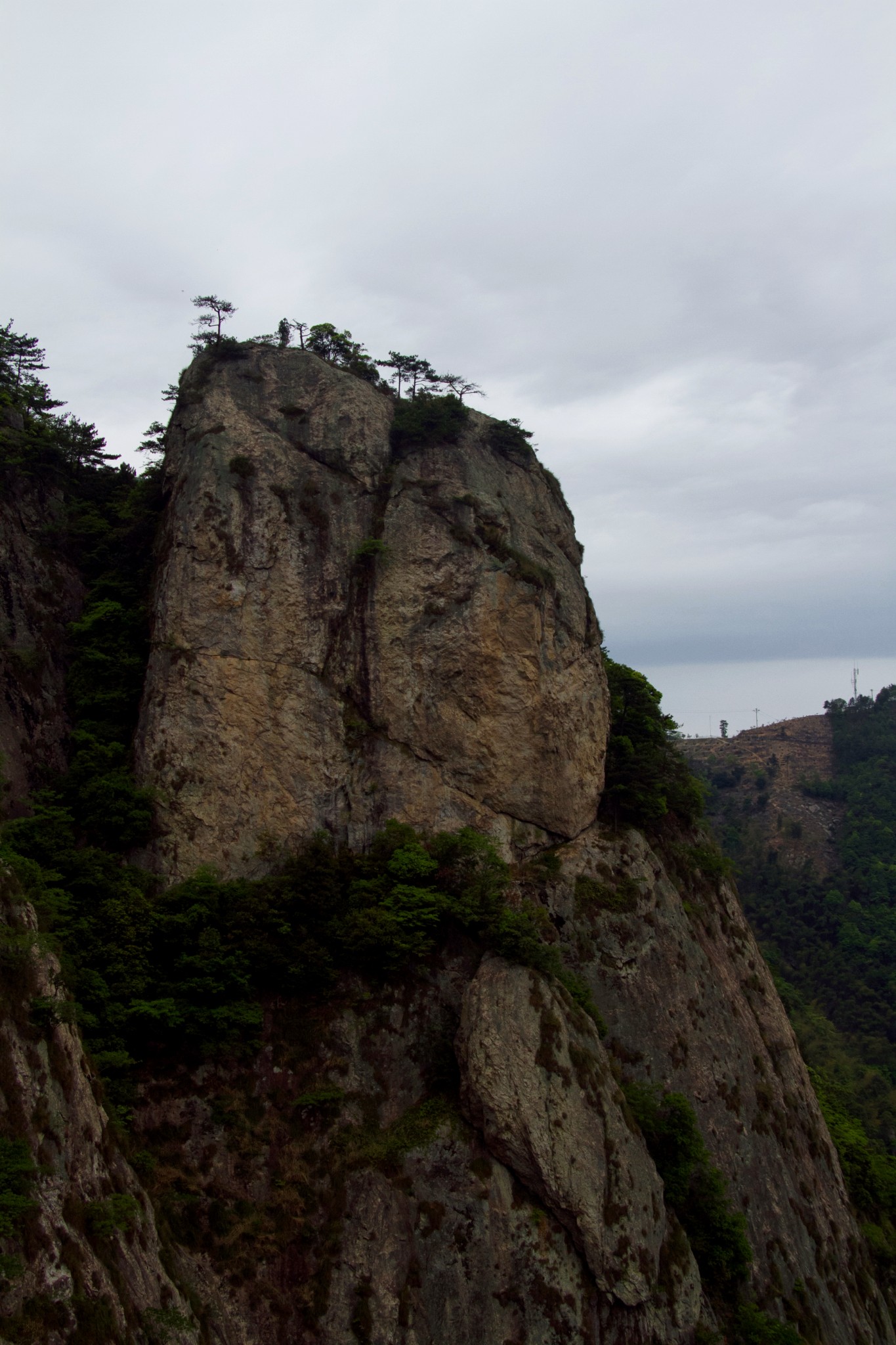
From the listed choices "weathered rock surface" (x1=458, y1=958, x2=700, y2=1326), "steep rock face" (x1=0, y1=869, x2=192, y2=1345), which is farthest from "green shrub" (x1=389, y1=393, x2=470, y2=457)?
"steep rock face" (x1=0, y1=869, x2=192, y2=1345)

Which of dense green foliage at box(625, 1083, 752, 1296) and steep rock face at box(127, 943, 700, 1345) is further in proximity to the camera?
dense green foliage at box(625, 1083, 752, 1296)

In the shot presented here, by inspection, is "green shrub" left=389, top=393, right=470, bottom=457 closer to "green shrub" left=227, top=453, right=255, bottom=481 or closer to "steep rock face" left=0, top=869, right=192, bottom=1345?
"green shrub" left=227, top=453, right=255, bottom=481

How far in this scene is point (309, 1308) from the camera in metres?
18.0

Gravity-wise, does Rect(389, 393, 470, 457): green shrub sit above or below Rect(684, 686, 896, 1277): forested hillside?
above

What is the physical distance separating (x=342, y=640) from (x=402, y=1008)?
11697 millimetres

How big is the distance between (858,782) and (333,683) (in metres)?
99.7

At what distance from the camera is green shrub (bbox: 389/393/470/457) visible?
31125 mm

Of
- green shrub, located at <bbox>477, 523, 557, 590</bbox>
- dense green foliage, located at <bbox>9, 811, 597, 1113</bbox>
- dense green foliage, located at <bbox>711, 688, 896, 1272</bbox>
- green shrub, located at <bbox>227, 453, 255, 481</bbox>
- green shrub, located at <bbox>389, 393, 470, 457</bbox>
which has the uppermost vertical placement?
green shrub, located at <bbox>389, 393, 470, 457</bbox>

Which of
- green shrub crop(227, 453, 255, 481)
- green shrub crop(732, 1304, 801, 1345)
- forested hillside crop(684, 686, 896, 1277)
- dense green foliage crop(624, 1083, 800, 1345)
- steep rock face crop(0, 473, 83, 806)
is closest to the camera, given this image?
green shrub crop(732, 1304, 801, 1345)

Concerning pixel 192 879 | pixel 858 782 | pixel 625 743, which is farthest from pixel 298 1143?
pixel 858 782

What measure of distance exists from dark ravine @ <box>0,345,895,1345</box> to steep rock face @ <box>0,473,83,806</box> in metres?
0.30

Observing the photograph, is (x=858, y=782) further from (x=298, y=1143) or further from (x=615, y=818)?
(x=298, y=1143)

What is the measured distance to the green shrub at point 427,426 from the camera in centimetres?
3112

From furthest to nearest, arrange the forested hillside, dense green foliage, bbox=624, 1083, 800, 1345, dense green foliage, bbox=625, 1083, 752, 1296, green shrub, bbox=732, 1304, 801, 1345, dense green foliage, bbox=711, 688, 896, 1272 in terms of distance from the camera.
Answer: the forested hillside, dense green foliage, bbox=711, 688, 896, 1272, dense green foliage, bbox=625, 1083, 752, 1296, dense green foliage, bbox=624, 1083, 800, 1345, green shrub, bbox=732, 1304, 801, 1345
